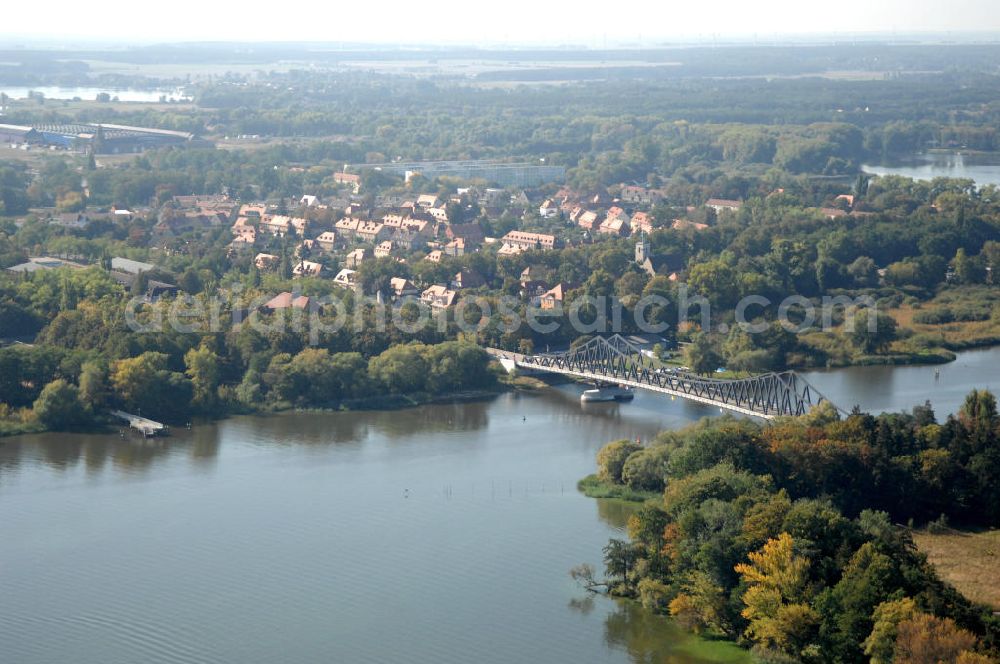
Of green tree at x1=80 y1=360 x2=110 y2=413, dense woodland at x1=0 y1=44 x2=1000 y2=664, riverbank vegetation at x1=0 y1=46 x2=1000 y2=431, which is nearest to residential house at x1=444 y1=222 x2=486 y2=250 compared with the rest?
riverbank vegetation at x1=0 y1=46 x2=1000 y2=431

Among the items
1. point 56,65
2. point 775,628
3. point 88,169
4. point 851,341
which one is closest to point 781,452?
point 775,628

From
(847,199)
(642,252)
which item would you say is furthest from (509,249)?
(847,199)

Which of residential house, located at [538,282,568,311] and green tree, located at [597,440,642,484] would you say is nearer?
green tree, located at [597,440,642,484]

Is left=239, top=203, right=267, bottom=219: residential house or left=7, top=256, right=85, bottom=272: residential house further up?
left=239, top=203, right=267, bottom=219: residential house

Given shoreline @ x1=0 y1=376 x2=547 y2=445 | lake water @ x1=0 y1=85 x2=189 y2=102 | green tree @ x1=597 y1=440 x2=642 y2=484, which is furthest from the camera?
lake water @ x1=0 y1=85 x2=189 y2=102

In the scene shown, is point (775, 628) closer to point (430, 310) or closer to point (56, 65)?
point (430, 310)

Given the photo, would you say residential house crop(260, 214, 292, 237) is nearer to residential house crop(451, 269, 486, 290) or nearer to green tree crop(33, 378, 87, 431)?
residential house crop(451, 269, 486, 290)

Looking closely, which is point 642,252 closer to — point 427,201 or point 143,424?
point 427,201
